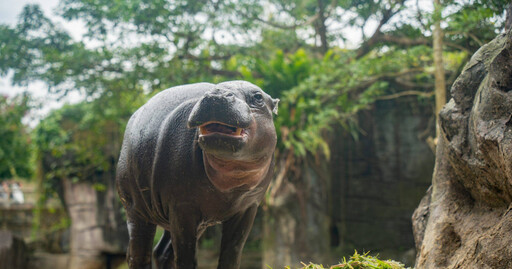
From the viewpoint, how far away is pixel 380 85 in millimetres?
6082

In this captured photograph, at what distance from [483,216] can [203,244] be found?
7.17 m

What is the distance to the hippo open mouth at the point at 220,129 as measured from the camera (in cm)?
175

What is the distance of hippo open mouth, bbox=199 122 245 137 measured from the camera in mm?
1754

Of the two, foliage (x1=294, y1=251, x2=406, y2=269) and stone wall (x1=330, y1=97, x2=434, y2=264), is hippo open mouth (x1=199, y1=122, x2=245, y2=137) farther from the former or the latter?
stone wall (x1=330, y1=97, x2=434, y2=264)

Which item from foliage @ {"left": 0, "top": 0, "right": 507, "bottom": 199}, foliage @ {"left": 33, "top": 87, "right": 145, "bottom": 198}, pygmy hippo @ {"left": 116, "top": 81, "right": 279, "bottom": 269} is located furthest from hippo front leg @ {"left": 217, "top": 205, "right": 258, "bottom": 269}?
foliage @ {"left": 33, "top": 87, "right": 145, "bottom": 198}

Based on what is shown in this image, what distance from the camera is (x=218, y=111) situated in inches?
66.0

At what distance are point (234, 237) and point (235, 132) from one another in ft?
2.24

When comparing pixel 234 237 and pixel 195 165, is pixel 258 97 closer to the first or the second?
pixel 195 165

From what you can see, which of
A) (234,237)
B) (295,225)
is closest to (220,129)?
(234,237)

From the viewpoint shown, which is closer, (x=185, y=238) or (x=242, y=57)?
(x=185, y=238)

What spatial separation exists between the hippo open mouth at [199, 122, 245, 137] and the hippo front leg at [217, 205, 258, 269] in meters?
0.60

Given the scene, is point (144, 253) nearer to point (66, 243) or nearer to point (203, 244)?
point (203, 244)

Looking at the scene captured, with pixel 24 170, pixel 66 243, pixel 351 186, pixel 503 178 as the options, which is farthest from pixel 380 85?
pixel 66 243

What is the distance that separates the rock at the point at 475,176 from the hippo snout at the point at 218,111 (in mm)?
956
